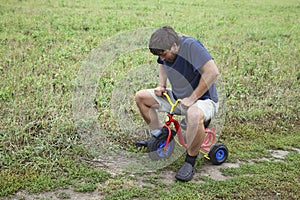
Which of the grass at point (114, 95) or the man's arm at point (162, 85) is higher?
the man's arm at point (162, 85)

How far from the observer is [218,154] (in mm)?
4301

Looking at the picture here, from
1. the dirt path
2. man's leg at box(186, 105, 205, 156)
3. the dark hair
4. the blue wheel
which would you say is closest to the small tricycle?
the blue wheel

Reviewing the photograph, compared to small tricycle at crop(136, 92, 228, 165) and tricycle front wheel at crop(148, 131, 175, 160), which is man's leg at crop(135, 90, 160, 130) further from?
tricycle front wheel at crop(148, 131, 175, 160)

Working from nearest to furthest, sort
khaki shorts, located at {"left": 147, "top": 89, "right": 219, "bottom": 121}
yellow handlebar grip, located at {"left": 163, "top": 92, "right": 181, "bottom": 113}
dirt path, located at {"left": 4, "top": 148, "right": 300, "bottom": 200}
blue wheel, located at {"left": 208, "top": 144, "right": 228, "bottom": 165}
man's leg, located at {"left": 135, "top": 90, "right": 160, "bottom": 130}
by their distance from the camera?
dirt path, located at {"left": 4, "top": 148, "right": 300, "bottom": 200}, khaki shorts, located at {"left": 147, "top": 89, "right": 219, "bottom": 121}, yellow handlebar grip, located at {"left": 163, "top": 92, "right": 181, "bottom": 113}, blue wheel, located at {"left": 208, "top": 144, "right": 228, "bottom": 165}, man's leg, located at {"left": 135, "top": 90, "right": 160, "bottom": 130}

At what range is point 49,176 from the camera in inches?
150

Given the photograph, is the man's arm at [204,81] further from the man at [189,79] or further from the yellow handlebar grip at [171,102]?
the yellow handlebar grip at [171,102]

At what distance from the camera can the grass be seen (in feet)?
12.6

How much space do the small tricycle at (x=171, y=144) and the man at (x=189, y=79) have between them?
0.16 metres

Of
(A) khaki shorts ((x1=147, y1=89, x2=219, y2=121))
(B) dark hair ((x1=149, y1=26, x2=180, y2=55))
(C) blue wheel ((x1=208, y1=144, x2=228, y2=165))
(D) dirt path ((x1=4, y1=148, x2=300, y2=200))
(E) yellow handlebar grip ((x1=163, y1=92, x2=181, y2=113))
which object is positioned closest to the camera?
(D) dirt path ((x1=4, y1=148, x2=300, y2=200))

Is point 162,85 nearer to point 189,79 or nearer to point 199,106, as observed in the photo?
point 189,79

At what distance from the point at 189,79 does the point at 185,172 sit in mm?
905

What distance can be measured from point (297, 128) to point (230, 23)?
631cm

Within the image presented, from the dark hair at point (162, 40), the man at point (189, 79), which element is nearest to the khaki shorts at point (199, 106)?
the man at point (189, 79)

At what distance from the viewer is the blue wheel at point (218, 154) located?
4.22m
